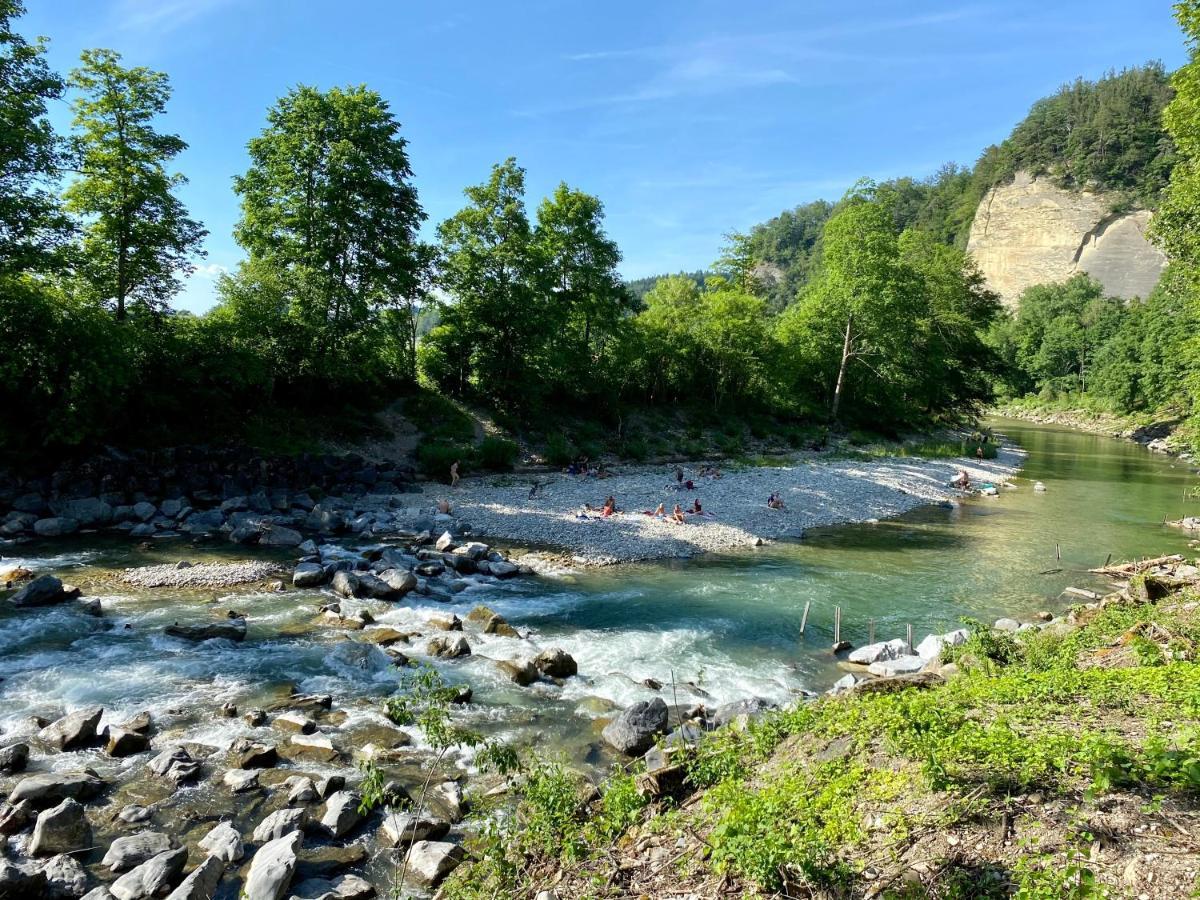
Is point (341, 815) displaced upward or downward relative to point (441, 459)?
downward

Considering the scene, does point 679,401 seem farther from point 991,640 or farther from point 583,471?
point 991,640

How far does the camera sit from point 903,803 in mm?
6602

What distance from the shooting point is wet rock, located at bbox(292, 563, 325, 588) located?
18353 millimetres

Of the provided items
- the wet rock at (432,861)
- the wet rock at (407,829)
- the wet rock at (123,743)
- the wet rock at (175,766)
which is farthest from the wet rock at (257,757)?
the wet rock at (432,861)

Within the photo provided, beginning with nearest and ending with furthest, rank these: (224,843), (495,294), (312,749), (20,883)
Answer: (20,883) < (224,843) < (312,749) < (495,294)

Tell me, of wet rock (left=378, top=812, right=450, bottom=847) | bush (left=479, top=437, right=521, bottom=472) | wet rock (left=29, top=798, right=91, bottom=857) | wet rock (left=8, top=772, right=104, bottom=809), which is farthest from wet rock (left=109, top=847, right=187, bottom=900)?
bush (left=479, top=437, right=521, bottom=472)

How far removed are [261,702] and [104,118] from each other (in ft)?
92.6

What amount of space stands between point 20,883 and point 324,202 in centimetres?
3195

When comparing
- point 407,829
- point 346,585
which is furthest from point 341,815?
point 346,585

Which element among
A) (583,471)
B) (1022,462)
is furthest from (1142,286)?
(583,471)

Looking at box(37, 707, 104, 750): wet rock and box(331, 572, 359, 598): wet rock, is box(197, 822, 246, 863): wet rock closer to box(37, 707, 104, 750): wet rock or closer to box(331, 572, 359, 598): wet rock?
box(37, 707, 104, 750): wet rock

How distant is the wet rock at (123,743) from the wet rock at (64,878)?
247 cm

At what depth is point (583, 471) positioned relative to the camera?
3453 cm

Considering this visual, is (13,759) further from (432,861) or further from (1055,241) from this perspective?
(1055,241)
